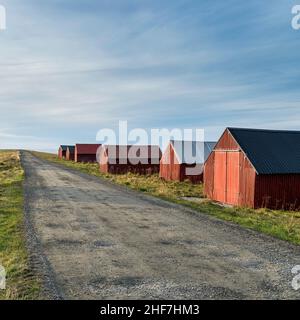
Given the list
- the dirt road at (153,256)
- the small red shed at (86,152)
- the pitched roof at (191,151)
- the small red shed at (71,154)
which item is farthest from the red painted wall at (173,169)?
Answer: the small red shed at (71,154)

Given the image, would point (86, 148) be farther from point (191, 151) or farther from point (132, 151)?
point (191, 151)

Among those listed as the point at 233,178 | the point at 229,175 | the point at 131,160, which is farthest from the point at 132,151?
the point at 233,178

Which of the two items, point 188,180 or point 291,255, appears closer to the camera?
point 291,255

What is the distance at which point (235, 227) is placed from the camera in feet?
48.7

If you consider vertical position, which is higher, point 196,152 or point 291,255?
point 196,152

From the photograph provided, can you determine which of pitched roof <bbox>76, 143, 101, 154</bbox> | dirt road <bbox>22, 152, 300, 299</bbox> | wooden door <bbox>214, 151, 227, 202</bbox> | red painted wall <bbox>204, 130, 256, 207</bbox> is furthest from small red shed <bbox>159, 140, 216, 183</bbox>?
pitched roof <bbox>76, 143, 101, 154</bbox>

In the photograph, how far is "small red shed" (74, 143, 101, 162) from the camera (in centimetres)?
8319

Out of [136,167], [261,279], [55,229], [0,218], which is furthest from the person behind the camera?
[136,167]

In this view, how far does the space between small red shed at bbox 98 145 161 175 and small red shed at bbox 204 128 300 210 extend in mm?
26023

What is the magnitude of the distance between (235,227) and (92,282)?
7.59 metres

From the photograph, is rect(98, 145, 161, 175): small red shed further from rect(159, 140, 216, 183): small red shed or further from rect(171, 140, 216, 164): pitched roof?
rect(171, 140, 216, 164): pitched roof

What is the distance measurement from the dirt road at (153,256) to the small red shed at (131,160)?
34.3 meters

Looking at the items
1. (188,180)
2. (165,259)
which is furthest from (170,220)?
(188,180)

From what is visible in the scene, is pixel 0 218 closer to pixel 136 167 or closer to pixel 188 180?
pixel 188 180
